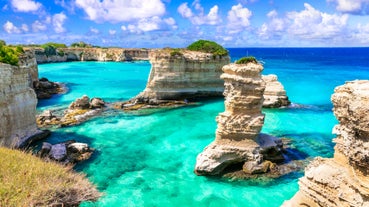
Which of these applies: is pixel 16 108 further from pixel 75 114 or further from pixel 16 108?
pixel 75 114

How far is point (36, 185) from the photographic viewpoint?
28.4 ft

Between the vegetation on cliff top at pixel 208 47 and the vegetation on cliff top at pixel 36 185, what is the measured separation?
116ft

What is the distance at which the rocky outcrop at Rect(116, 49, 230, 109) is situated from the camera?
39.8 meters

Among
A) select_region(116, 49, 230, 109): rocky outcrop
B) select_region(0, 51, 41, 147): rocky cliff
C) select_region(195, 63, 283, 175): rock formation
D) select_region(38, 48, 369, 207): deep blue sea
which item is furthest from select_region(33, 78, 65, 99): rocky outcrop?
select_region(195, 63, 283, 175): rock formation

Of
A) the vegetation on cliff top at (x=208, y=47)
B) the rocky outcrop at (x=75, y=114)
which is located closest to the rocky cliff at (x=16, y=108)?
the rocky outcrop at (x=75, y=114)

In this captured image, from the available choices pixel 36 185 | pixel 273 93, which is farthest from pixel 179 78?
pixel 36 185

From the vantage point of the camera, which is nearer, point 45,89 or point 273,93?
point 273,93

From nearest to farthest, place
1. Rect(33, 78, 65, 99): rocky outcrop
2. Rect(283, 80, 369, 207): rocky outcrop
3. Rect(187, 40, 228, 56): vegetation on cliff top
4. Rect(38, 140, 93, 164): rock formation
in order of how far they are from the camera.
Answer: Rect(283, 80, 369, 207): rocky outcrop, Rect(38, 140, 93, 164): rock formation, Rect(187, 40, 228, 56): vegetation on cliff top, Rect(33, 78, 65, 99): rocky outcrop

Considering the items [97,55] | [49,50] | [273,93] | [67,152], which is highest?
[49,50]

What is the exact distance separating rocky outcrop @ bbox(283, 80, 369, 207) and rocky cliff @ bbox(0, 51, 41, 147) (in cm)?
1896

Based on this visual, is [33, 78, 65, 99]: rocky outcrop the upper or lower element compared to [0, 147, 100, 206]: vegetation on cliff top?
lower

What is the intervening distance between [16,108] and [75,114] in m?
10.7

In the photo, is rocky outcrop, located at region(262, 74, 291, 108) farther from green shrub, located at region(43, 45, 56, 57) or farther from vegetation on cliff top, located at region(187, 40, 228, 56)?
green shrub, located at region(43, 45, 56, 57)

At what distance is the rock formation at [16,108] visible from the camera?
863 inches
